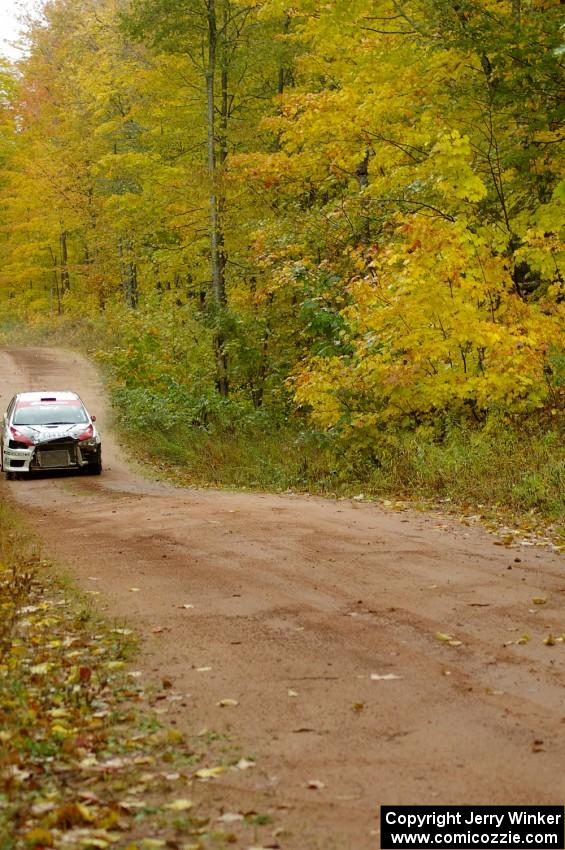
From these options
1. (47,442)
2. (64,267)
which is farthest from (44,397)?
(64,267)

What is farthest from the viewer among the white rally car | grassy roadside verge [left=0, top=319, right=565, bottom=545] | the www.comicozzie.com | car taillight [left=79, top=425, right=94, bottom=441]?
car taillight [left=79, top=425, right=94, bottom=441]

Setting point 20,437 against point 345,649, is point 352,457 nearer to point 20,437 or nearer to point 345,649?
point 20,437

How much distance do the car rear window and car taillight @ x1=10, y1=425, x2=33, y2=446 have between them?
0.60 feet

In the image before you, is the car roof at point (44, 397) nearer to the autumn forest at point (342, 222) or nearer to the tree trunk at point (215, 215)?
the autumn forest at point (342, 222)

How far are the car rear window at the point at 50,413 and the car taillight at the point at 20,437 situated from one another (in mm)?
182

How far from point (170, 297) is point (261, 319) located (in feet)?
26.9

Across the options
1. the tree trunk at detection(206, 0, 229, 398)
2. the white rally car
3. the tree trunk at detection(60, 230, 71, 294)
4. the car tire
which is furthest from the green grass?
the tree trunk at detection(60, 230, 71, 294)

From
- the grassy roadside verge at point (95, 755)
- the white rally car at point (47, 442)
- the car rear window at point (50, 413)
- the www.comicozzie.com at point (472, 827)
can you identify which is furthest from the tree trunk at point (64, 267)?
the www.comicozzie.com at point (472, 827)

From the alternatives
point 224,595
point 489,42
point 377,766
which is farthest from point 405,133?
point 377,766

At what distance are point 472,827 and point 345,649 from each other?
2.49 m

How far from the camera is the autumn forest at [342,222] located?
14938 millimetres

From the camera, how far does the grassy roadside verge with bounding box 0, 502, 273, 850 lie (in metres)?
4.31

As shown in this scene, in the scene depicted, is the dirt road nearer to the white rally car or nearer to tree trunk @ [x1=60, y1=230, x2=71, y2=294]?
the white rally car

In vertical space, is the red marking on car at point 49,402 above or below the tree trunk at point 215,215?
below
